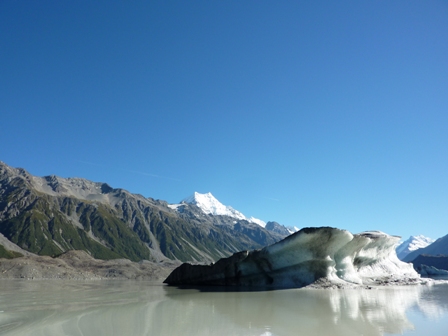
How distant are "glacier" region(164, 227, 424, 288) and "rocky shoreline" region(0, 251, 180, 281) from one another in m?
35.4

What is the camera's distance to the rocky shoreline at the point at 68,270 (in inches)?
2184

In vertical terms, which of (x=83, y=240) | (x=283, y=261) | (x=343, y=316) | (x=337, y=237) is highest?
(x=83, y=240)

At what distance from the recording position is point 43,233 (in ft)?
572

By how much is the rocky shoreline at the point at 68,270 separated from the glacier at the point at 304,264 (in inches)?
1394

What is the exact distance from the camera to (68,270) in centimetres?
6125

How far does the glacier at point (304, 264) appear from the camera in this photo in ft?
80.1

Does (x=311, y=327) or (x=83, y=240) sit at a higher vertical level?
(x=83, y=240)

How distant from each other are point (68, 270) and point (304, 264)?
174 ft

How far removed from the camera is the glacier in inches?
962

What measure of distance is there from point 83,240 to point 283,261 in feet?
631

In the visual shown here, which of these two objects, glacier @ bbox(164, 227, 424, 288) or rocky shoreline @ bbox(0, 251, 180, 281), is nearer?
glacier @ bbox(164, 227, 424, 288)

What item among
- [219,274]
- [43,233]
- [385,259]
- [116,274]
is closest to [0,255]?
[43,233]

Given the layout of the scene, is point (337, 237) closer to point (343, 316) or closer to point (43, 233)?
point (343, 316)

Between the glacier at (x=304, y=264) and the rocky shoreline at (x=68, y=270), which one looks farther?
the rocky shoreline at (x=68, y=270)
